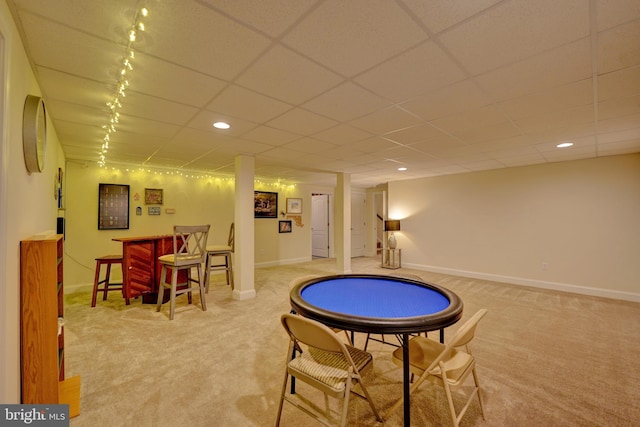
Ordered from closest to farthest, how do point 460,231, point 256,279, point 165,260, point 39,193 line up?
point 39,193 < point 165,260 < point 256,279 < point 460,231

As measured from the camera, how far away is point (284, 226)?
771cm

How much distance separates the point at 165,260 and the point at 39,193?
160 cm

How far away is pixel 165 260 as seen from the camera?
12.1ft

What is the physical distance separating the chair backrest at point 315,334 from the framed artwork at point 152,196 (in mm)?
5098

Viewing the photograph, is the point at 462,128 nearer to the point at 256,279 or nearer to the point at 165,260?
the point at 165,260

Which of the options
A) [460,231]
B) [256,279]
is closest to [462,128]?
[460,231]

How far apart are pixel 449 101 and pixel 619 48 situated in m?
1.03

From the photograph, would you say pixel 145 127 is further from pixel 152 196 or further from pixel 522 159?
pixel 522 159

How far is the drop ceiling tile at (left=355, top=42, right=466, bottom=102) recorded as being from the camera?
5.82 feet

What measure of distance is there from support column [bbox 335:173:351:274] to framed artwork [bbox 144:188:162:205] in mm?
3803

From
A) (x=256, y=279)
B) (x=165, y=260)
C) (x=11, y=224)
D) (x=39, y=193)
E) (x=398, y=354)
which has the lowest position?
(x=256, y=279)

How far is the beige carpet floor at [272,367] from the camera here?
183 cm

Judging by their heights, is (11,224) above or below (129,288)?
above

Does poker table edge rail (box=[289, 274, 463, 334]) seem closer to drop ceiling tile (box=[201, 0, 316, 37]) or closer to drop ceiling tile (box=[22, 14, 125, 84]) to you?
drop ceiling tile (box=[201, 0, 316, 37])
